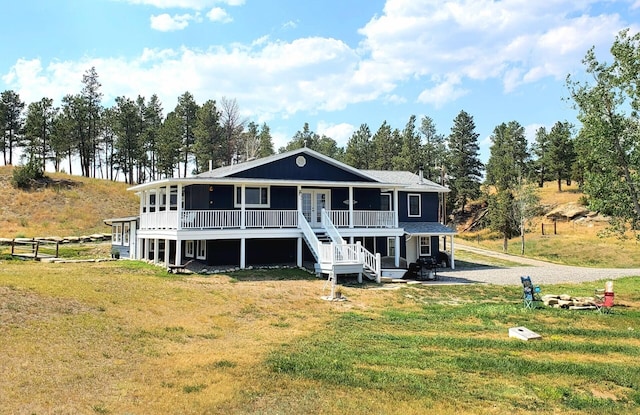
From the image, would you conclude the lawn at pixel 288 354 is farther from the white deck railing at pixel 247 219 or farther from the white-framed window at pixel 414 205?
the white-framed window at pixel 414 205

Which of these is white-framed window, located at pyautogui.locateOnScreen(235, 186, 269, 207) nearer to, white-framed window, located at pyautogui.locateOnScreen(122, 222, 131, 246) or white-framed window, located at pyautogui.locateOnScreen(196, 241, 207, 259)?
white-framed window, located at pyautogui.locateOnScreen(196, 241, 207, 259)

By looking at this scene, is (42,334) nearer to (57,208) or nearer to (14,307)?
(14,307)

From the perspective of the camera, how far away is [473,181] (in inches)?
2694

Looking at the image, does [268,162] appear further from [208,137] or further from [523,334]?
[208,137]

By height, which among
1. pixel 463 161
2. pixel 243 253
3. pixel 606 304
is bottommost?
pixel 606 304

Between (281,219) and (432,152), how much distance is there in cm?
5183

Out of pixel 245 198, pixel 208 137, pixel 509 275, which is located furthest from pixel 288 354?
pixel 208 137

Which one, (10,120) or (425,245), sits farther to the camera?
(10,120)

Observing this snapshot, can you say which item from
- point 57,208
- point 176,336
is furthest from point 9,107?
point 176,336

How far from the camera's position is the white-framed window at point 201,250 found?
24.9 metres

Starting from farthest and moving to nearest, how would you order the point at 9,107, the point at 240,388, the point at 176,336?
the point at 9,107
the point at 176,336
the point at 240,388

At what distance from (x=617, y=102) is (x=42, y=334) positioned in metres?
20.2

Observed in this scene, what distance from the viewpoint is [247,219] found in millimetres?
23766

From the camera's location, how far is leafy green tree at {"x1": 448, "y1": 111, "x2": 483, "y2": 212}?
221ft
